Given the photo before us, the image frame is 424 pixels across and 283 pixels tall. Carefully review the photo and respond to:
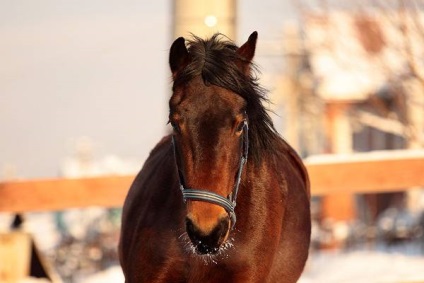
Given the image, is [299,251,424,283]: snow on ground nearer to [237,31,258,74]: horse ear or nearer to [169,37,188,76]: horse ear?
[237,31,258,74]: horse ear

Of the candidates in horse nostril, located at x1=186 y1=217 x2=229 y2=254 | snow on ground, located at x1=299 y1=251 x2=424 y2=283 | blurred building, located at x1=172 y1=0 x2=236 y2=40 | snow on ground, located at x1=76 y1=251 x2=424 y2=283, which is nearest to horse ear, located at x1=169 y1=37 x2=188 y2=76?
horse nostril, located at x1=186 y1=217 x2=229 y2=254

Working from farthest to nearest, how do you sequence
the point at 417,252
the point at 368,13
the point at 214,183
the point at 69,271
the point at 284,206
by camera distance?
the point at 368,13 < the point at 417,252 < the point at 69,271 < the point at 284,206 < the point at 214,183

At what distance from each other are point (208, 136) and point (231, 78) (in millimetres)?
408

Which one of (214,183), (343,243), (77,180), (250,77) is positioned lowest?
(343,243)

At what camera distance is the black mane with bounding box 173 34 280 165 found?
5152 mm

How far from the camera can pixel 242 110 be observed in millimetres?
5105

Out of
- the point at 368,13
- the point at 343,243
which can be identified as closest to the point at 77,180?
the point at 343,243

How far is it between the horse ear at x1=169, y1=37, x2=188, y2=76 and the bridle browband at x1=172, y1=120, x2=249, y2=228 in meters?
0.39

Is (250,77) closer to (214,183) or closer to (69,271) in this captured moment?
(214,183)

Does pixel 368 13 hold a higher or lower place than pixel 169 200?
higher

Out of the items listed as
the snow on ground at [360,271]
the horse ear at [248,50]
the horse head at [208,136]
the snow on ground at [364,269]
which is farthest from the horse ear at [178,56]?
the snow on ground at [364,269]

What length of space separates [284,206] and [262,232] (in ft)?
1.59

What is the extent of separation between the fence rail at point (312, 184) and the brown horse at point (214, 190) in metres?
3.19

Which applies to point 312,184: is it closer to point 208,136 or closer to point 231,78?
point 231,78
